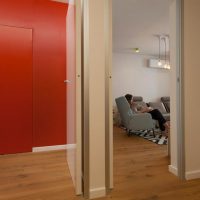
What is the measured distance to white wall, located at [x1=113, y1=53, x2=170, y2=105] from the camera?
6133mm

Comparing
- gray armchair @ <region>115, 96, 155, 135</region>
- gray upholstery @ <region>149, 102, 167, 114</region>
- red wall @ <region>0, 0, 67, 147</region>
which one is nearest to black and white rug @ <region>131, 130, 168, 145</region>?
gray armchair @ <region>115, 96, 155, 135</region>

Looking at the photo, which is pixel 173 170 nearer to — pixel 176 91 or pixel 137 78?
pixel 176 91

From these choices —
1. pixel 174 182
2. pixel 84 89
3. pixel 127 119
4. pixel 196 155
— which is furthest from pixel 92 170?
pixel 127 119

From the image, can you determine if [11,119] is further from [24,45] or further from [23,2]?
[23,2]

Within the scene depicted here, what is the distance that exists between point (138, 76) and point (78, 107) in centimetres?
503

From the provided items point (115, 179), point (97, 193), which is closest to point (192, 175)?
point (115, 179)

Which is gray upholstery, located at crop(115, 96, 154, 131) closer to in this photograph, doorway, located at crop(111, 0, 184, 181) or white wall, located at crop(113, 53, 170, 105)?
white wall, located at crop(113, 53, 170, 105)

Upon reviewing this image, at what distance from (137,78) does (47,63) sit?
3898 mm

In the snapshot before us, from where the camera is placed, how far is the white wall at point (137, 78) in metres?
6.13

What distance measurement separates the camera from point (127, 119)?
4191mm

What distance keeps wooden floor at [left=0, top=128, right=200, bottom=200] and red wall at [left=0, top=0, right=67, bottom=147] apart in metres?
0.40

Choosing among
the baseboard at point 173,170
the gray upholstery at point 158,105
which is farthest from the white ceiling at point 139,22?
the baseboard at point 173,170

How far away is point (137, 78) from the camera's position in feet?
21.0

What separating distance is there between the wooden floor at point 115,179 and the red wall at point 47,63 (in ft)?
1.32
